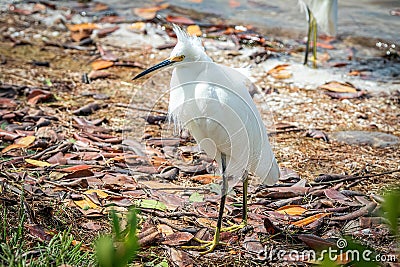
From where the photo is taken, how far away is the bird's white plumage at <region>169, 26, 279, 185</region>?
2859 millimetres

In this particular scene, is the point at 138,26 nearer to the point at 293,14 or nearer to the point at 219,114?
the point at 293,14

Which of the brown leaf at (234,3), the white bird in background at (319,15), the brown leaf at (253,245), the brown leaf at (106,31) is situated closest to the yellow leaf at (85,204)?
the brown leaf at (253,245)

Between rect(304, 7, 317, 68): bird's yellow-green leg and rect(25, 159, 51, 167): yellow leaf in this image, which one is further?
rect(304, 7, 317, 68): bird's yellow-green leg

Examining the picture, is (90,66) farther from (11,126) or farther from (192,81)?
(192,81)

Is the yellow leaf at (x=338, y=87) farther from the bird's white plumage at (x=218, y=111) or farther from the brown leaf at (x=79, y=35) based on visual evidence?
the brown leaf at (x=79, y=35)

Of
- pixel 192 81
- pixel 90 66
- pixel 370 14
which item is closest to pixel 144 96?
pixel 90 66

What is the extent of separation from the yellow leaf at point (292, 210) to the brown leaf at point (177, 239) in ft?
1.96

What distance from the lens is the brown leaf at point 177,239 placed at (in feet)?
9.40

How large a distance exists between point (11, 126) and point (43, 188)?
110cm

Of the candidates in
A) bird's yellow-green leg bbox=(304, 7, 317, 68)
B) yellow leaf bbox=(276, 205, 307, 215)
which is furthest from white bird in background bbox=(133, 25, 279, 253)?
bird's yellow-green leg bbox=(304, 7, 317, 68)

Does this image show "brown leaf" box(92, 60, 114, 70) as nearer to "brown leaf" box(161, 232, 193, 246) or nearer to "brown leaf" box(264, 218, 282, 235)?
"brown leaf" box(161, 232, 193, 246)

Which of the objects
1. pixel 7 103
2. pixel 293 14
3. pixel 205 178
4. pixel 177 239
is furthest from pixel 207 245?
pixel 293 14

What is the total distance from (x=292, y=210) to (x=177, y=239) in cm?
73

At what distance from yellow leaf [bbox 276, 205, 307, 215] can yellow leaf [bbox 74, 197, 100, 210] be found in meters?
1.03
